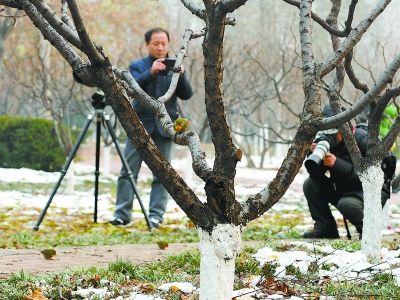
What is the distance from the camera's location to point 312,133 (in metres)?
3.14

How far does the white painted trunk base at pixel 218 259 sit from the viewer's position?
116 inches

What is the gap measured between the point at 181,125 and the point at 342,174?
11.6 feet

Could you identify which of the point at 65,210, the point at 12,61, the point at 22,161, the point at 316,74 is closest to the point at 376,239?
the point at 316,74

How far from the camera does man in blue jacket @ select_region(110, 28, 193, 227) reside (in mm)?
7395

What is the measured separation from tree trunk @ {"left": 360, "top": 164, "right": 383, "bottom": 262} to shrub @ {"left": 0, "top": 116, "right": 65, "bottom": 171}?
17220mm

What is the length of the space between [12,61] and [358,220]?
1960 centimetres

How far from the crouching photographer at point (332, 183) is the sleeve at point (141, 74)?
1.82 meters

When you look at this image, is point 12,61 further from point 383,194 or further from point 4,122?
point 383,194

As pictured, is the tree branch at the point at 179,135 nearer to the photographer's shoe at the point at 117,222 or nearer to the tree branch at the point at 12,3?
the tree branch at the point at 12,3

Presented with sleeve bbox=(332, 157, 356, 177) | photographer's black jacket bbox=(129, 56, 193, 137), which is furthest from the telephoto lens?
photographer's black jacket bbox=(129, 56, 193, 137)

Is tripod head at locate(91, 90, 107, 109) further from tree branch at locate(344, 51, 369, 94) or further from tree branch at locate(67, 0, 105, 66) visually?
tree branch at locate(67, 0, 105, 66)

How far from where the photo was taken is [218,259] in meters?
2.97

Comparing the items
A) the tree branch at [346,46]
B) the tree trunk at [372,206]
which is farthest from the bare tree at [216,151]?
the tree trunk at [372,206]

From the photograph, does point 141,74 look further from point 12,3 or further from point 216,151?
point 216,151
